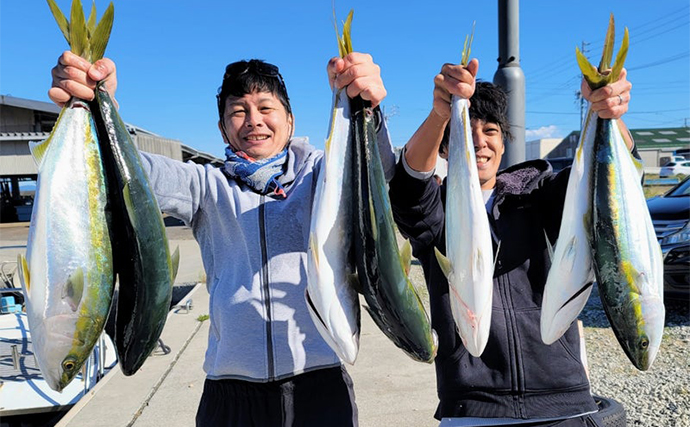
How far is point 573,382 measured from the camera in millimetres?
2059

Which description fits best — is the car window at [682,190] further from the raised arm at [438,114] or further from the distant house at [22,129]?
the distant house at [22,129]

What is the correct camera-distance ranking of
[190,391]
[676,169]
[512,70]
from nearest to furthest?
1. [512,70]
2. [190,391]
3. [676,169]

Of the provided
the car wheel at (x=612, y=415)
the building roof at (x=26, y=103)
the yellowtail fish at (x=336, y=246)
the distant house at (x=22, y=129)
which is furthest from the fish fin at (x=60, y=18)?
the building roof at (x=26, y=103)

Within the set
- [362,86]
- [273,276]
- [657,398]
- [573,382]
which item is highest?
[362,86]

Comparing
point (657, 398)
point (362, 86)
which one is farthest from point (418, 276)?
point (362, 86)

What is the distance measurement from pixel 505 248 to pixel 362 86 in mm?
976

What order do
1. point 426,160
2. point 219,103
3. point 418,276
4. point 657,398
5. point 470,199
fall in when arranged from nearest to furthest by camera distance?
point 470,199, point 426,160, point 219,103, point 657,398, point 418,276

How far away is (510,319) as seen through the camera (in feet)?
6.77

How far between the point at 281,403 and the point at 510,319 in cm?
101

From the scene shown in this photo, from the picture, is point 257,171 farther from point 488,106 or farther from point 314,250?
point 488,106

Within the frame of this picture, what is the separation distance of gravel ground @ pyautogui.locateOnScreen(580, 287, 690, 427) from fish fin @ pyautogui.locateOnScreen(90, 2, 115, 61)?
4.26 metres

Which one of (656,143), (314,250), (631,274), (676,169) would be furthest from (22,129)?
(656,143)

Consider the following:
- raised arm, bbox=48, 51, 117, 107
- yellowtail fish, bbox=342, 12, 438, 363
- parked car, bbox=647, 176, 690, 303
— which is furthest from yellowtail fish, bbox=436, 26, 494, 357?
parked car, bbox=647, 176, 690, 303

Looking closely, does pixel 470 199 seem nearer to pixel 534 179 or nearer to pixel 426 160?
pixel 426 160
